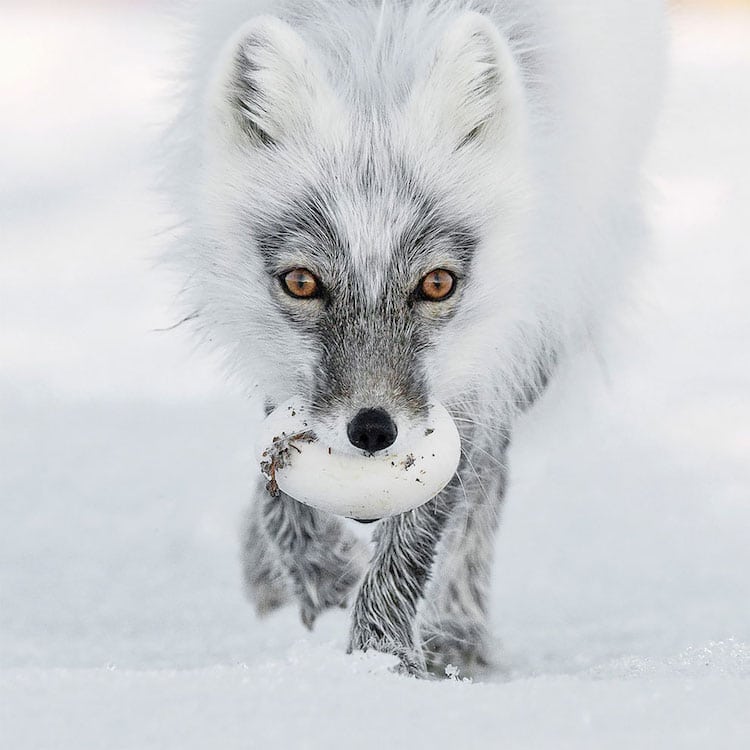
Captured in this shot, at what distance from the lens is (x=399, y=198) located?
3.46 m

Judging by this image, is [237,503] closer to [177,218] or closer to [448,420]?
[177,218]

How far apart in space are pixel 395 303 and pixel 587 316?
1.63m

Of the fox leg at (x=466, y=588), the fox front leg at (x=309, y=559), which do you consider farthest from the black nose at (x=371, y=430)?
the fox front leg at (x=309, y=559)

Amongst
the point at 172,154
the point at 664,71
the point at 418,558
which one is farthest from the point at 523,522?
the point at 172,154

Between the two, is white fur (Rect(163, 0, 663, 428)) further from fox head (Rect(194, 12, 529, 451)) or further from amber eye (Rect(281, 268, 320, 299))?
amber eye (Rect(281, 268, 320, 299))

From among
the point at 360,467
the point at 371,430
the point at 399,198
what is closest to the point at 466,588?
the point at 360,467

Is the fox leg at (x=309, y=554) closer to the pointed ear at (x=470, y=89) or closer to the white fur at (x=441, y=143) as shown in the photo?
the white fur at (x=441, y=143)

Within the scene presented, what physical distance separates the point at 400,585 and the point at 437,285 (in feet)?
4.38

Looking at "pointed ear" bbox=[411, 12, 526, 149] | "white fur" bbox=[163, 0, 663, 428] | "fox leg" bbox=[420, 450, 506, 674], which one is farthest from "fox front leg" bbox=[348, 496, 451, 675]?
"pointed ear" bbox=[411, 12, 526, 149]

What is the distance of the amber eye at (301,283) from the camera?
3.48 meters

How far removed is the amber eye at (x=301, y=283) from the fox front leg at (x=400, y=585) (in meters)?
1.23

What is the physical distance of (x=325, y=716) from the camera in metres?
2.43

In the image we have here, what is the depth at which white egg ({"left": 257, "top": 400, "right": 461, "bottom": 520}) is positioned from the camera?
3.41 metres

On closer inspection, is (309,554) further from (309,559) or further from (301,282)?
(301,282)
